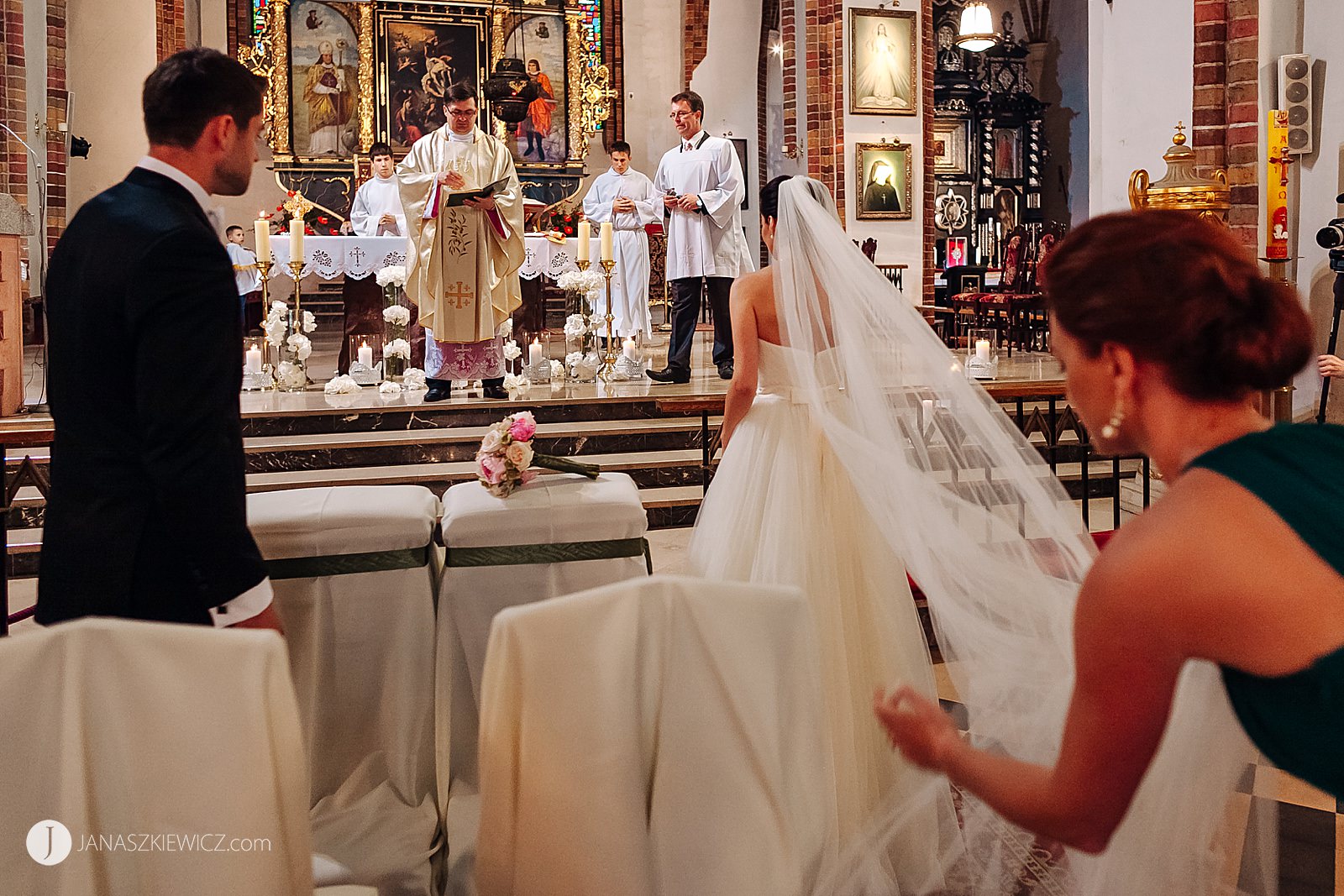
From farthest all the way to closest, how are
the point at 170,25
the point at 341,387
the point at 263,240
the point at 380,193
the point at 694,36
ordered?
the point at 694,36 → the point at 170,25 → the point at 380,193 → the point at 263,240 → the point at 341,387

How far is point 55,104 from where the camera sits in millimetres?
9773

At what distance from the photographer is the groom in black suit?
1982 millimetres

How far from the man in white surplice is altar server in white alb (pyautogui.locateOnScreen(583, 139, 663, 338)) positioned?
6.55ft

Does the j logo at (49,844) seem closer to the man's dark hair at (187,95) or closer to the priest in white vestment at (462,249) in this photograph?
the man's dark hair at (187,95)

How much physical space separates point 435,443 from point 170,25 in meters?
10.0

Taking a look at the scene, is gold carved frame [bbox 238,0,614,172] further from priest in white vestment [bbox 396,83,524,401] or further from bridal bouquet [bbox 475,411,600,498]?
bridal bouquet [bbox 475,411,600,498]

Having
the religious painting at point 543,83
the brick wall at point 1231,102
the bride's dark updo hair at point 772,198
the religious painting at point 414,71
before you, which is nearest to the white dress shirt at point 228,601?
the bride's dark updo hair at point 772,198

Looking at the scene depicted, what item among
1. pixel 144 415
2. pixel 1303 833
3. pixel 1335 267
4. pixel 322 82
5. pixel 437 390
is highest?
pixel 322 82

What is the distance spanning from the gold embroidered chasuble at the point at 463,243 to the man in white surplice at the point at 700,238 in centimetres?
144

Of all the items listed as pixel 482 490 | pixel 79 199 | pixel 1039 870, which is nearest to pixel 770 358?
pixel 482 490

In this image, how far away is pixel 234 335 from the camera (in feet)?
6.92

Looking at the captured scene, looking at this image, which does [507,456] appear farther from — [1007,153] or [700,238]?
[1007,153]

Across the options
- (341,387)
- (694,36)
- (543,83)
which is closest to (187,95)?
(341,387)

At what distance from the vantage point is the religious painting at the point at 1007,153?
18141mm
